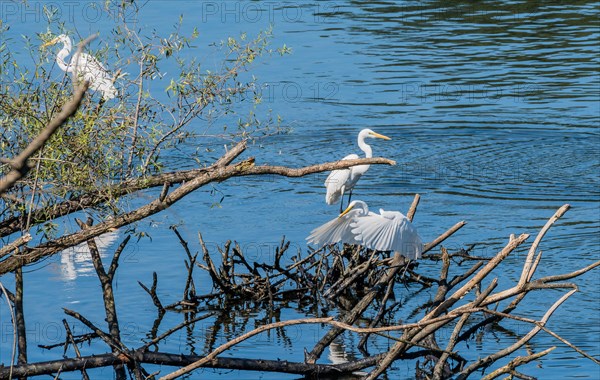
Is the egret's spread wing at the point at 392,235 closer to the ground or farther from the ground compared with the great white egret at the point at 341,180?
farther from the ground

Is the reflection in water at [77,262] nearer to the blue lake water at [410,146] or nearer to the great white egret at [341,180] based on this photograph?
the blue lake water at [410,146]

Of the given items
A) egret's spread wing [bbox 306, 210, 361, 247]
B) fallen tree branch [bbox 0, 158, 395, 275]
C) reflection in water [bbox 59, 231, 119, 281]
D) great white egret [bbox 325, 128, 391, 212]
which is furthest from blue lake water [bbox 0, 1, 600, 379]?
egret's spread wing [bbox 306, 210, 361, 247]

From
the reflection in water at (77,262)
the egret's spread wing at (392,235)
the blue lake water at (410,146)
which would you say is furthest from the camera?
the reflection in water at (77,262)

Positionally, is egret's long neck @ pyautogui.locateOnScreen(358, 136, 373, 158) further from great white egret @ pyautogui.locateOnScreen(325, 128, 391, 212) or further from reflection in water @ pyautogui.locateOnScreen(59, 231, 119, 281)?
reflection in water @ pyautogui.locateOnScreen(59, 231, 119, 281)

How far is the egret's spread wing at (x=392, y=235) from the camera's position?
28.3ft

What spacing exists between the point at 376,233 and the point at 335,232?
458 mm

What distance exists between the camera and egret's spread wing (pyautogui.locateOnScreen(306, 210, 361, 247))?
905cm

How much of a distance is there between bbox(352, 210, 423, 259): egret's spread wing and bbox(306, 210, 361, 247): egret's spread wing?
0.70 feet

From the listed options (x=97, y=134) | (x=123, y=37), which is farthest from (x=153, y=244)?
(x=97, y=134)

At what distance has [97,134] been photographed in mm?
6336

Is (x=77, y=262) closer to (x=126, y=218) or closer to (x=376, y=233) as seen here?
(x=376, y=233)

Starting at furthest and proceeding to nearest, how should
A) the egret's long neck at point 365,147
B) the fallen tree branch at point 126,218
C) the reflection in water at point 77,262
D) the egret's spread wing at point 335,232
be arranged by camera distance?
the egret's long neck at point 365,147
the reflection in water at point 77,262
the egret's spread wing at point 335,232
the fallen tree branch at point 126,218

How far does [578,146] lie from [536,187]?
1.96 metres

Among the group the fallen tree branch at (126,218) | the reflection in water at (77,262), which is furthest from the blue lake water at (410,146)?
the fallen tree branch at (126,218)
